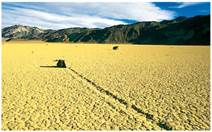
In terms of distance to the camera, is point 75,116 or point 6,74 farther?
point 6,74

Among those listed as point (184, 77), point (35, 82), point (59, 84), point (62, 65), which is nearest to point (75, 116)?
point (59, 84)

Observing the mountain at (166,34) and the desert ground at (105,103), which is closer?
the desert ground at (105,103)

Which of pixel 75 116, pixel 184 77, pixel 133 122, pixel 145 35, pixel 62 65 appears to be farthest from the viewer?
pixel 145 35

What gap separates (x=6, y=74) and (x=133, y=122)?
977cm

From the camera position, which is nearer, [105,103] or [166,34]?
[105,103]

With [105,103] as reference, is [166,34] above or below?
above

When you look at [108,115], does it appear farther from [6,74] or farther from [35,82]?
[6,74]

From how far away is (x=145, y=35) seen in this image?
17150 centimetres

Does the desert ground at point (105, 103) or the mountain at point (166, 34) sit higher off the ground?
the mountain at point (166, 34)

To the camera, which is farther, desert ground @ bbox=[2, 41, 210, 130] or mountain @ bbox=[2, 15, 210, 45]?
mountain @ bbox=[2, 15, 210, 45]

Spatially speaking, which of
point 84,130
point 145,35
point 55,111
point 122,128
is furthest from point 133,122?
point 145,35

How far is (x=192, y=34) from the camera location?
5576 inches

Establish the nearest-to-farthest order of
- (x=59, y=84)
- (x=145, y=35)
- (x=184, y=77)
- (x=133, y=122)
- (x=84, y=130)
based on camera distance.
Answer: (x=84, y=130), (x=133, y=122), (x=59, y=84), (x=184, y=77), (x=145, y=35)

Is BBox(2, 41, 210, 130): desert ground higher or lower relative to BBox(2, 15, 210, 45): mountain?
lower
